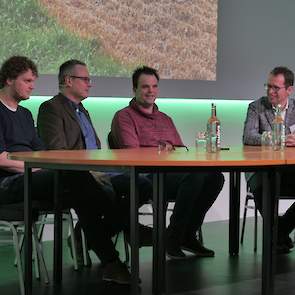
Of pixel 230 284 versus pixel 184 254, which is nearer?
pixel 230 284

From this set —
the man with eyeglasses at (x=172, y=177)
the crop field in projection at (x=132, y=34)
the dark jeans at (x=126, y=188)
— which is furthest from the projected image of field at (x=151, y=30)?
the dark jeans at (x=126, y=188)

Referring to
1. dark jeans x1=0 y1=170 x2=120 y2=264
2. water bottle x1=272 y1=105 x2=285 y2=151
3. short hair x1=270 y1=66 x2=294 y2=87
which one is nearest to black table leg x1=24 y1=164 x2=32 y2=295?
dark jeans x1=0 y1=170 x2=120 y2=264

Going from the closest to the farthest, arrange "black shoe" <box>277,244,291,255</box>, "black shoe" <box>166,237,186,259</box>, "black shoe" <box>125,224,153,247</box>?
"black shoe" <box>125,224,153,247</box>, "black shoe" <box>166,237,186,259</box>, "black shoe" <box>277,244,291,255</box>

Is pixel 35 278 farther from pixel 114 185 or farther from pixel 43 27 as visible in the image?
pixel 43 27

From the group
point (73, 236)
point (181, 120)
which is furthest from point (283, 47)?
point (73, 236)

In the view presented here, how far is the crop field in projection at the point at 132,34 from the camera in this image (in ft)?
18.2

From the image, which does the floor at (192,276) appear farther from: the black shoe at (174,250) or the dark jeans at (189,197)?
the dark jeans at (189,197)

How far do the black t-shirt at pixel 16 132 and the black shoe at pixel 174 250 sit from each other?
1.07 m

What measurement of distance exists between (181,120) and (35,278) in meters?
2.77

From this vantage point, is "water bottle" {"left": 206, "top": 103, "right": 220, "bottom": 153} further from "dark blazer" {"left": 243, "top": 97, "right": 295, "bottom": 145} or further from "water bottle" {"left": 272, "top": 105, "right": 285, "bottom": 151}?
"dark blazer" {"left": 243, "top": 97, "right": 295, "bottom": 145}

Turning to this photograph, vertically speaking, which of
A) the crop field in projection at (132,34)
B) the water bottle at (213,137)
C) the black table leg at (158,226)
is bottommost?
the black table leg at (158,226)

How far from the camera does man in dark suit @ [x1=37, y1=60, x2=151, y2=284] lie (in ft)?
14.4

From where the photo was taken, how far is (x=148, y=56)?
6.10 m

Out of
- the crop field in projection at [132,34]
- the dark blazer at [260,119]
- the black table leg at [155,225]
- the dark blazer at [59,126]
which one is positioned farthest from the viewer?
the crop field in projection at [132,34]
